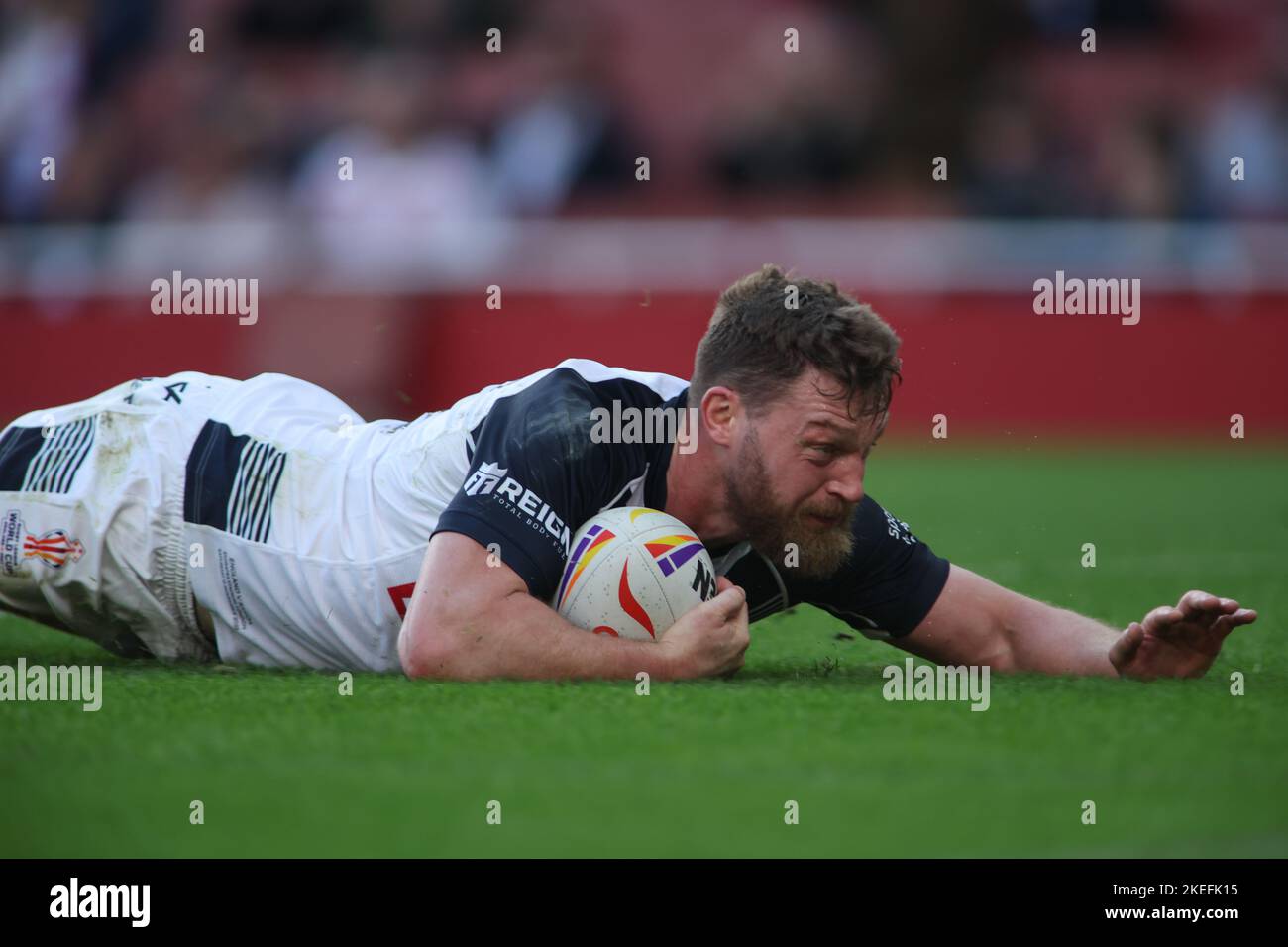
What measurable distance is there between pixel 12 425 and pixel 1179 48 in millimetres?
18812

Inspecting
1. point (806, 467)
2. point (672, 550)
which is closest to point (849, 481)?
point (806, 467)

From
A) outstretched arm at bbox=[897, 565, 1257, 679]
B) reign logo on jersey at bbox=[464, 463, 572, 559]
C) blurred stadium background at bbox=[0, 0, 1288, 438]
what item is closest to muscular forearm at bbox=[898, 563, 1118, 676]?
outstretched arm at bbox=[897, 565, 1257, 679]

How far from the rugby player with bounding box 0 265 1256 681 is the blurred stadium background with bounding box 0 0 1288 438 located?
8.45m

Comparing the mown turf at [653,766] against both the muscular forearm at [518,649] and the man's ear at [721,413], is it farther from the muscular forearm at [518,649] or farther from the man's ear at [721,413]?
the man's ear at [721,413]

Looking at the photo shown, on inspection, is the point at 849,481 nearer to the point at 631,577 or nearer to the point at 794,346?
the point at 794,346

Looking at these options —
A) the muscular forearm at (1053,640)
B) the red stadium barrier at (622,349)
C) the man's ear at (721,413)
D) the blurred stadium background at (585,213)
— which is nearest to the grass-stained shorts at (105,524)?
the man's ear at (721,413)

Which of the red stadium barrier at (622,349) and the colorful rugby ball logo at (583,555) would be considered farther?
the red stadium barrier at (622,349)

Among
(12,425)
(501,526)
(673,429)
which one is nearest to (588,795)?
(501,526)

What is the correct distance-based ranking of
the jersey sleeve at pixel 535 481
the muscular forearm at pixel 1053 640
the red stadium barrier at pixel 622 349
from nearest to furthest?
1. the jersey sleeve at pixel 535 481
2. the muscular forearm at pixel 1053 640
3. the red stadium barrier at pixel 622 349

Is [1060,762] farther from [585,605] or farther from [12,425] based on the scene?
[12,425]

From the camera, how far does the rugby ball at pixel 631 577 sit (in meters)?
5.01

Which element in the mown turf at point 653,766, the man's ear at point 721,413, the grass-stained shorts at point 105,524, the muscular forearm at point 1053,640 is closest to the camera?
the mown turf at point 653,766

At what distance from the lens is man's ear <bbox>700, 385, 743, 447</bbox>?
5.10 m

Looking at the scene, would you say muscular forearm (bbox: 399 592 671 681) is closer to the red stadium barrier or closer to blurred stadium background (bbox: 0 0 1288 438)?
blurred stadium background (bbox: 0 0 1288 438)
